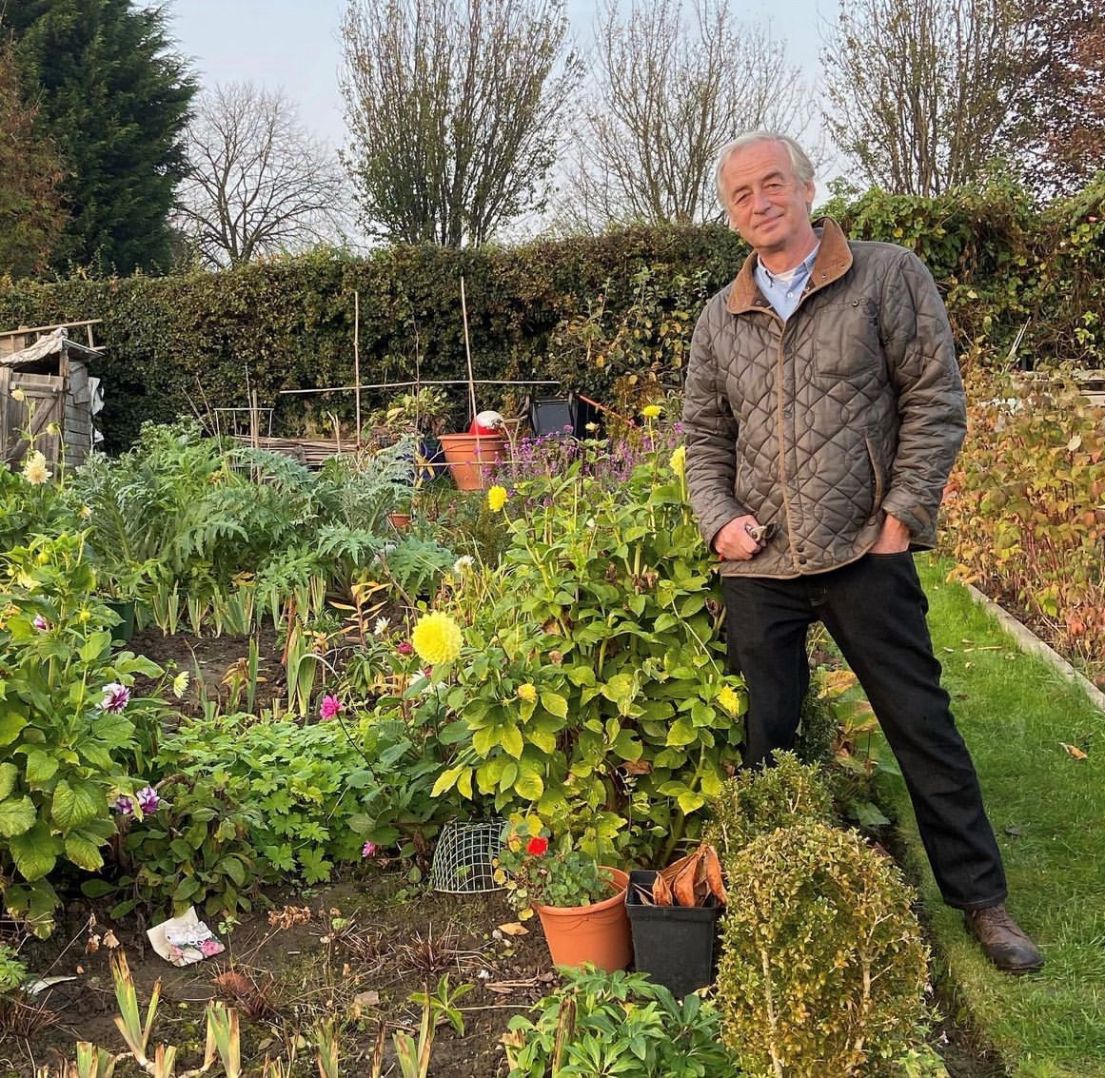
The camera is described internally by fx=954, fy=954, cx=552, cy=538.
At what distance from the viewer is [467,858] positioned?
259 centimetres

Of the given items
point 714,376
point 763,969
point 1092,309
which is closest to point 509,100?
point 1092,309

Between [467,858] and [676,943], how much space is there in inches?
29.4

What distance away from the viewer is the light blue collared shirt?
2174 millimetres

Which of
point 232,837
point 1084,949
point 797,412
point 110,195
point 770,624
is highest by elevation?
point 110,195

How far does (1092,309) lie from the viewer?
8898 mm

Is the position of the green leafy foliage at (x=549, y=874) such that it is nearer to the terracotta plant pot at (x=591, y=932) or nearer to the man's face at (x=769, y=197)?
the terracotta plant pot at (x=591, y=932)

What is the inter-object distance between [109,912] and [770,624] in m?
1.78

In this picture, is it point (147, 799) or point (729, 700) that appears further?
point (147, 799)

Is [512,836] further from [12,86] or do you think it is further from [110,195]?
[110,195]

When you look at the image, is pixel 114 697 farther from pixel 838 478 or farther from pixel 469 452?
pixel 469 452

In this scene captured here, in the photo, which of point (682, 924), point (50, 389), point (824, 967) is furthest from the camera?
point (50, 389)

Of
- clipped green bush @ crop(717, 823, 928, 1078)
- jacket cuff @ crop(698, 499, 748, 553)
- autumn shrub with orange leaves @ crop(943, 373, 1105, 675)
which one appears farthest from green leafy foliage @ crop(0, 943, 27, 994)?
autumn shrub with orange leaves @ crop(943, 373, 1105, 675)

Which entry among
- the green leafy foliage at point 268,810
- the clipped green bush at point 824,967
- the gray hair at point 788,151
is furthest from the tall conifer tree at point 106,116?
the clipped green bush at point 824,967

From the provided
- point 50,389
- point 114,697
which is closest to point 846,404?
point 114,697
